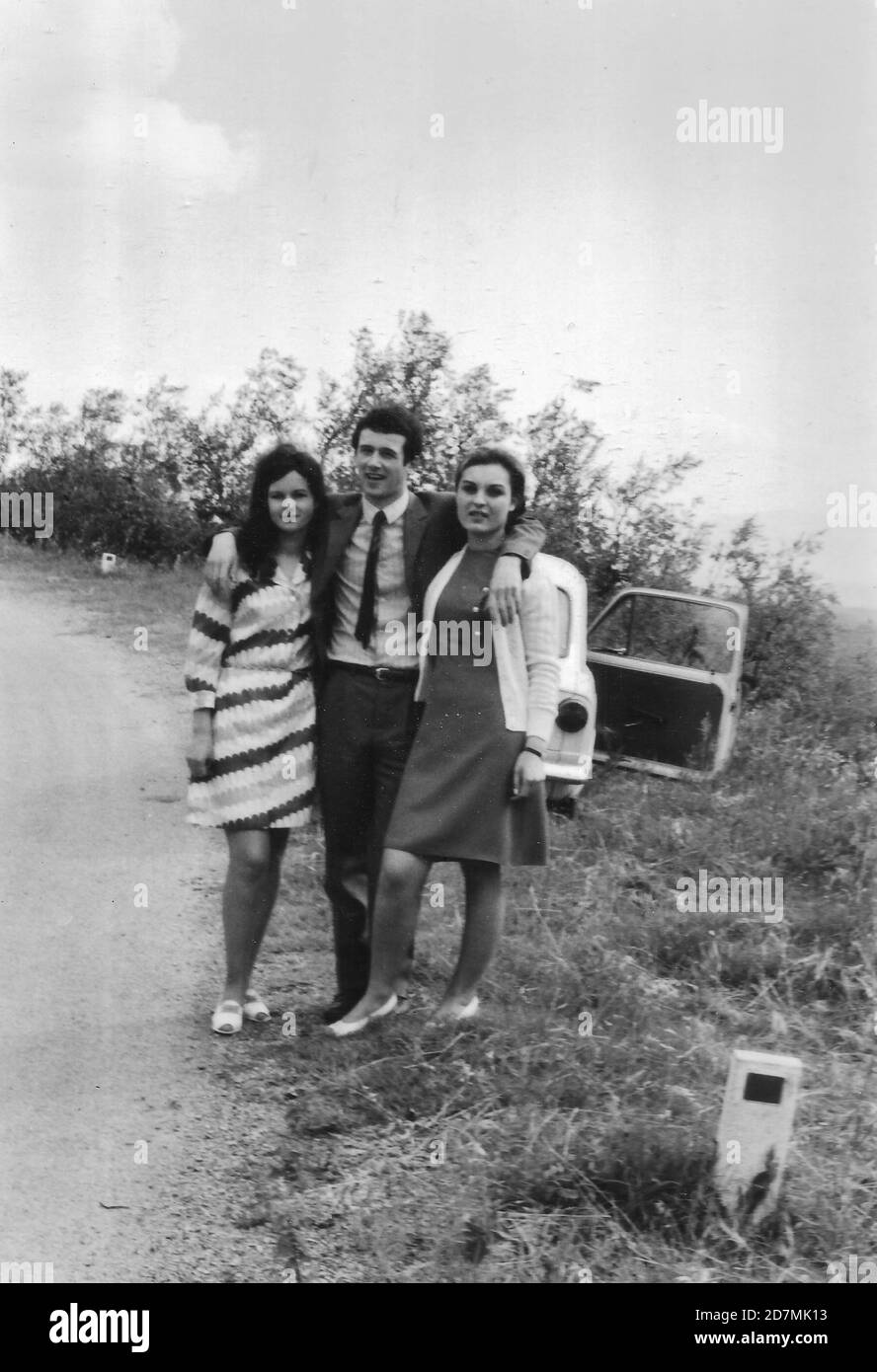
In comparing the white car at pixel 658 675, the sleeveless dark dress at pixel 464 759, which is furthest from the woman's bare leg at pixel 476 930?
the white car at pixel 658 675

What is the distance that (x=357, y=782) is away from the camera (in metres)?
3.92

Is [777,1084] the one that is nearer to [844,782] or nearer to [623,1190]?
[623,1190]

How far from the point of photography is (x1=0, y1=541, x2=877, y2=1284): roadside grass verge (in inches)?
118

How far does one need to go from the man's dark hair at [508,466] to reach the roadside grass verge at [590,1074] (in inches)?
62.4

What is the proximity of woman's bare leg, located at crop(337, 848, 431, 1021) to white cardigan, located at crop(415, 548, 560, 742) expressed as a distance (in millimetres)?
498

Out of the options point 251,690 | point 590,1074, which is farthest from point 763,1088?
point 251,690

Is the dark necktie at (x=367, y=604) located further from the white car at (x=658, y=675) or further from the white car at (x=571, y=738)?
the white car at (x=658, y=675)

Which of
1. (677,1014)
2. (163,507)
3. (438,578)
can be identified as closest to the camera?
(438,578)

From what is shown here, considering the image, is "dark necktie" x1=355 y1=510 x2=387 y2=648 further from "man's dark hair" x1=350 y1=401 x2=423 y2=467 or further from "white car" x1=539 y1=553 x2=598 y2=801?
"white car" x1=539 y1=553 x2=598 y2=801

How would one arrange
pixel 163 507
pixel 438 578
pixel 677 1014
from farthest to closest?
pixel 163 507
pixel 677 1014
pixel 438 578

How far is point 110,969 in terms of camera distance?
14.5ft
